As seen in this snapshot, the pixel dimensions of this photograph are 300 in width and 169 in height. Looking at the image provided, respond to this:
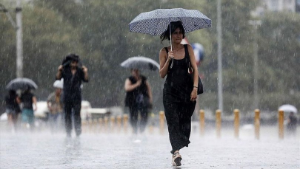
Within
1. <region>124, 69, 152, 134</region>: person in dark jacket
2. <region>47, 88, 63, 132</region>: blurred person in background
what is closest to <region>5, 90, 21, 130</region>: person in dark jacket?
<region>47, 88, 63, 132</region>: blurred person in background

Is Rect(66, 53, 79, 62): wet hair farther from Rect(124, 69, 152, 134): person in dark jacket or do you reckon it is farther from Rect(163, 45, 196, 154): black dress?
Rect(163, 45, 196, 154): black dress

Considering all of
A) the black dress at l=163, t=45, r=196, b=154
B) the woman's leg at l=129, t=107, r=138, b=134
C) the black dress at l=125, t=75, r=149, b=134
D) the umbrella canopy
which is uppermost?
the umbrella canopy

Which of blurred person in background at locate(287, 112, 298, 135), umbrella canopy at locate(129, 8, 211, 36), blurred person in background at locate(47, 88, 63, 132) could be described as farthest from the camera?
blurred person in background at locate(287, 112, 298, 135)

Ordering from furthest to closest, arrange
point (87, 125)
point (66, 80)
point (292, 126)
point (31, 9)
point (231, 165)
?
1. point (31, 9)
2. point (87, 125)
3. point (292, 126)
4. point (66, 80)
5. point (231, 165)

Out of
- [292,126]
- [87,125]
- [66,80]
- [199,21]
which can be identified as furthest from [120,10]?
[199,21]

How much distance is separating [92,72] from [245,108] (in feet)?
45.1

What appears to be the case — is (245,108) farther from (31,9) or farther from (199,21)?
(199,21)

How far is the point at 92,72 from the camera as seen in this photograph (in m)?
66.0

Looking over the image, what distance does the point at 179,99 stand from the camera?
10820 mm

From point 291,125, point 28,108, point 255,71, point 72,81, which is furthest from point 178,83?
point 255,71

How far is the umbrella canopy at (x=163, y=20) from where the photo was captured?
11.5m

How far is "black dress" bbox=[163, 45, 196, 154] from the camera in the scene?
35.3ft

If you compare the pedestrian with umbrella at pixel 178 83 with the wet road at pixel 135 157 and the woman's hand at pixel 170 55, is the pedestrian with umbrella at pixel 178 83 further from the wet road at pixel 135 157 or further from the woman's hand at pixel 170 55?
the wet road at pixel 135 157

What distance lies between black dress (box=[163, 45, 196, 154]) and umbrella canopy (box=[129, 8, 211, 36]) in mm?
825
